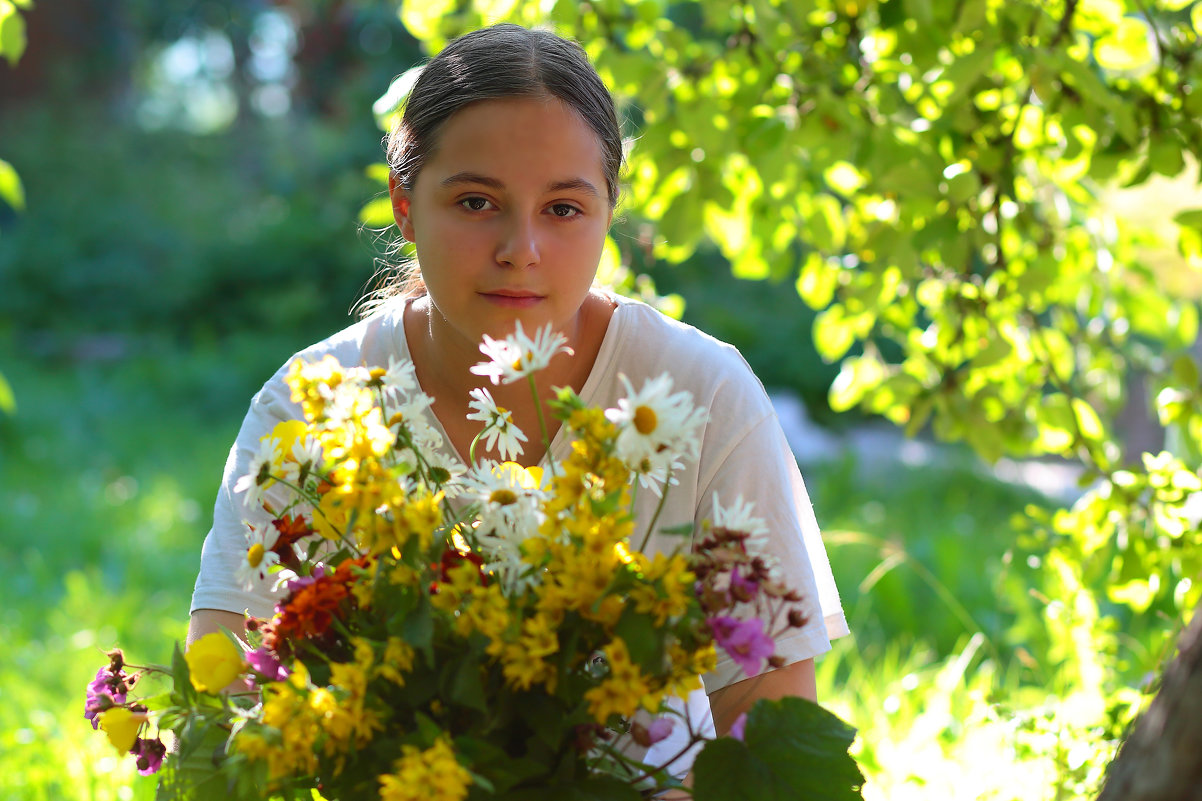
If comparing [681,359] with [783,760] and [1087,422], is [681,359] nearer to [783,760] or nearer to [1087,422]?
[783,760]

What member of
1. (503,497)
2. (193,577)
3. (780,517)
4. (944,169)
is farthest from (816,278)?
(193,577)

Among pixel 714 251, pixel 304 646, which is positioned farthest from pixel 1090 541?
pixel 714 251

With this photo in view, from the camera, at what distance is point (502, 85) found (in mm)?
1561

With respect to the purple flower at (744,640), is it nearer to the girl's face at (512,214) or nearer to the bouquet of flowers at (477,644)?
the bouquet of flowers at (477,644)

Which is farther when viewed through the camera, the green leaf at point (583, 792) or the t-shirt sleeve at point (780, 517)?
the t-shirt sleeve at point (780, 517)

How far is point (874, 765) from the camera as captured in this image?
2.27m

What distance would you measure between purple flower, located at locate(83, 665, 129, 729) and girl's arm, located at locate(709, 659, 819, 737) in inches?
28.7

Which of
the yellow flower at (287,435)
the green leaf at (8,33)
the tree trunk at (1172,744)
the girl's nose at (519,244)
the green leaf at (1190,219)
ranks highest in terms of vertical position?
the green leaf at (8,33)

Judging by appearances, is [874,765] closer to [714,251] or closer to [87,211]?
[714,251]

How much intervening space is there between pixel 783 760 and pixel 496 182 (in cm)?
89

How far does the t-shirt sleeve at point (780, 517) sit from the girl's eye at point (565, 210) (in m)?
0.41

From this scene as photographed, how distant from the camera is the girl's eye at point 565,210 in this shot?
5.14 feet

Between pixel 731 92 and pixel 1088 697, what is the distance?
1.53 meters

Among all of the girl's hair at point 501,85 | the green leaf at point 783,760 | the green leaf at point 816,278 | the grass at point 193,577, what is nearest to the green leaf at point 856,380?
the green leaf at point 816,278
